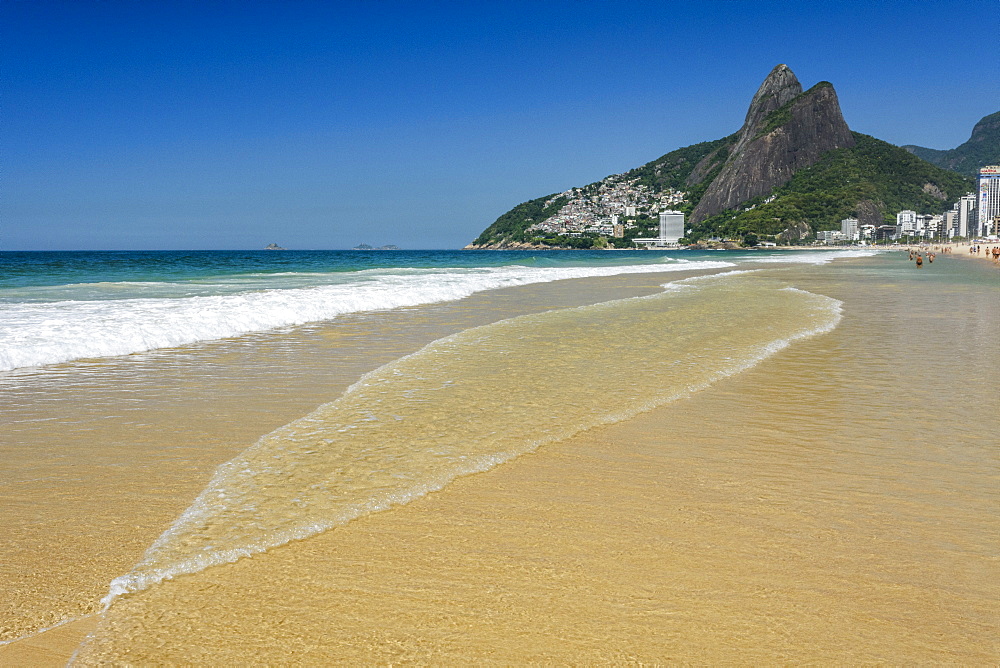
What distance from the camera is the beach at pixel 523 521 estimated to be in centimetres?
243

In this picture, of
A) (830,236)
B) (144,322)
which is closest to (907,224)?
(830,236)

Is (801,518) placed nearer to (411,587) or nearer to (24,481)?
(411,587)

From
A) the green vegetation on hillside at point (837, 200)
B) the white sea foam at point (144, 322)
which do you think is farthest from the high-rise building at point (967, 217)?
the white sea foam at point (144, 322)

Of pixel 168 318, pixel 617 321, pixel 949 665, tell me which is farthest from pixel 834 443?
pixel 168 318

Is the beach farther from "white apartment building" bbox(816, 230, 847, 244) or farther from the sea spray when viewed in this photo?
"white apartment building" bbox(816, 230, 847, 244)

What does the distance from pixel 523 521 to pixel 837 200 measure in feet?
665

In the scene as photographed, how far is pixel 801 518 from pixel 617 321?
9.42m

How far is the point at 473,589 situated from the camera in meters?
2.73

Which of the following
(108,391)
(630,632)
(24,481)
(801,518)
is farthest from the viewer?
(108,391)

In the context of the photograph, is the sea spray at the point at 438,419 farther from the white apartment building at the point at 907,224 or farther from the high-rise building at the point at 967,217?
the high-rise building at the point at 967,217

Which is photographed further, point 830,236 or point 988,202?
point 988,202

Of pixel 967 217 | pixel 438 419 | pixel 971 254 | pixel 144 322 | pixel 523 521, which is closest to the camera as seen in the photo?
pixel 523 521

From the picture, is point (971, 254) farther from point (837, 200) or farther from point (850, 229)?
point (837, 200)

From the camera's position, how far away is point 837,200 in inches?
7126
